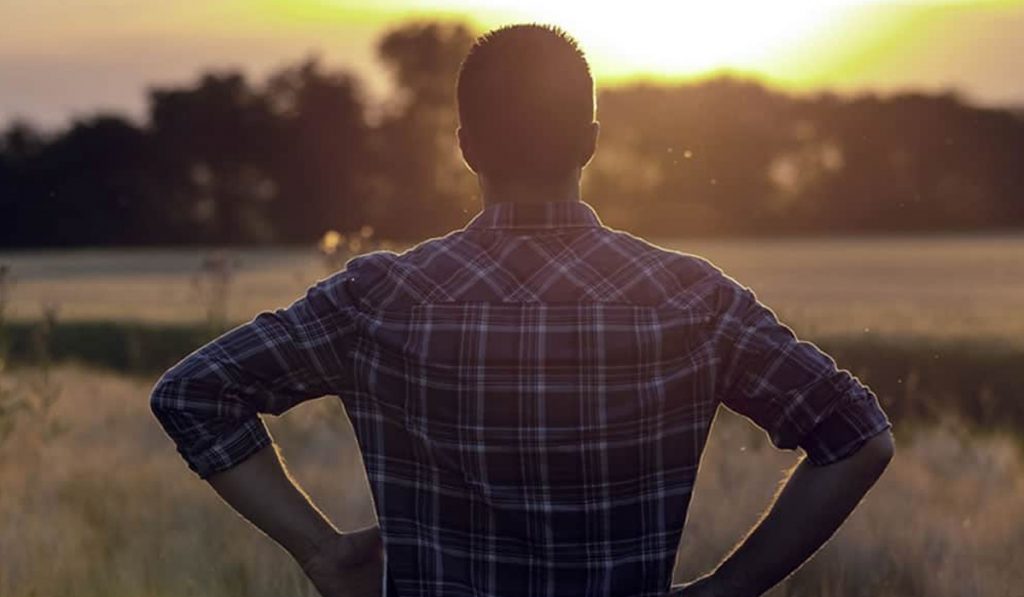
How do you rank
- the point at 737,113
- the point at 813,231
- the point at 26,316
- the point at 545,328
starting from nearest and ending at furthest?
the point at 545,328 < the point at 26,316 < the point at 737,113 < the point at 813,231

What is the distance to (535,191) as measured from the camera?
1.98 meters

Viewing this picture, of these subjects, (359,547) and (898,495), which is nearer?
(359,547)

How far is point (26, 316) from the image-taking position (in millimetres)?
12898

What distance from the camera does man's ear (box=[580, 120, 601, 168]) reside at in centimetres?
196

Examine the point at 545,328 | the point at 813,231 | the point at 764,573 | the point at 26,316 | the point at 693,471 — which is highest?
the point at 813,231

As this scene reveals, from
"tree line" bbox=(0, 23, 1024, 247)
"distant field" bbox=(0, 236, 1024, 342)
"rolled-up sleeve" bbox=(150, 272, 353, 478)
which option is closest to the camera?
"rolled-up sleeve" bbox=(150, 272, 353, 478)

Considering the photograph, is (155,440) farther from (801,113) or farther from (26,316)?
(801,113)

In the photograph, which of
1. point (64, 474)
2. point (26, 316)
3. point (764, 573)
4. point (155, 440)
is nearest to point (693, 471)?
point (764, 573)

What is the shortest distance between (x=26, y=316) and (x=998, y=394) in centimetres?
865

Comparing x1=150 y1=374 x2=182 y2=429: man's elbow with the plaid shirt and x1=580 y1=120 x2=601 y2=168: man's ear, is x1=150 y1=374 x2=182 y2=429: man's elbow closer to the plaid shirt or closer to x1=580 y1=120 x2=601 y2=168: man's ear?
the plaid shirt

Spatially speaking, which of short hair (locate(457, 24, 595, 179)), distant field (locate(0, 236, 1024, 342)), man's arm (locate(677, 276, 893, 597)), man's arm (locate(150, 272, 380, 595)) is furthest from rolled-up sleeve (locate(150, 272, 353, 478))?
distant field (locate(0, 236, 1024, 342))

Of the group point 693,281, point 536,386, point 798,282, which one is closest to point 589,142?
point 693,281

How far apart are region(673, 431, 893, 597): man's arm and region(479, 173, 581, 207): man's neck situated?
486 millimetres

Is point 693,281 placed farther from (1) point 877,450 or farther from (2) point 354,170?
(2) point 354,170
